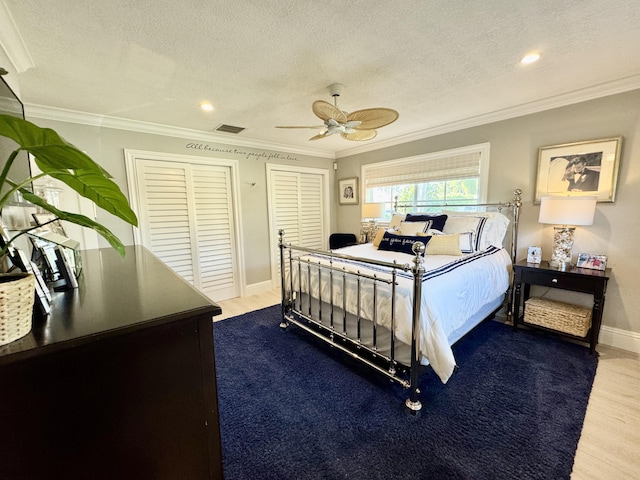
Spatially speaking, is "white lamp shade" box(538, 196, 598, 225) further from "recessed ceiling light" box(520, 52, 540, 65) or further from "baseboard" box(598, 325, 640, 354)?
"recessed ceiling light" box(520, 52, 540, 65)

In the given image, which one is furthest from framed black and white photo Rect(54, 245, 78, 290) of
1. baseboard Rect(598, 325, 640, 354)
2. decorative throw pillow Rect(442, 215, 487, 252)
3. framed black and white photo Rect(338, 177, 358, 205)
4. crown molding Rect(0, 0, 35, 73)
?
framed black and white photo Rect(338, 177, 358, 205)

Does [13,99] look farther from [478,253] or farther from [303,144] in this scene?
[478,253]

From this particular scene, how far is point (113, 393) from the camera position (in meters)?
0.66

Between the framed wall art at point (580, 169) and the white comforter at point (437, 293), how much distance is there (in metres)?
0.85

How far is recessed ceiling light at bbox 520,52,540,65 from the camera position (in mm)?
1866

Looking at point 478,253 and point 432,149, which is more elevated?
point 432,149

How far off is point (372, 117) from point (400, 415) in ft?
7.02

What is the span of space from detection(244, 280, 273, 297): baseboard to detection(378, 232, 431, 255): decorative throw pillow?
2.10 m

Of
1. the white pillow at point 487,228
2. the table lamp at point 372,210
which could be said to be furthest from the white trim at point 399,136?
the white pillow at point 487,228

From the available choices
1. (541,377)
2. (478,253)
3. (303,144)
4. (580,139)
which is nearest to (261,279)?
(303,144)

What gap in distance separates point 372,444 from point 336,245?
3.30 metres

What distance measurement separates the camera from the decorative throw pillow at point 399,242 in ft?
9.39

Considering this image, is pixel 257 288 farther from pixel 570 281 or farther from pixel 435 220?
pixel 570 281

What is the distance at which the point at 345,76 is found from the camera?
210 centimetres
